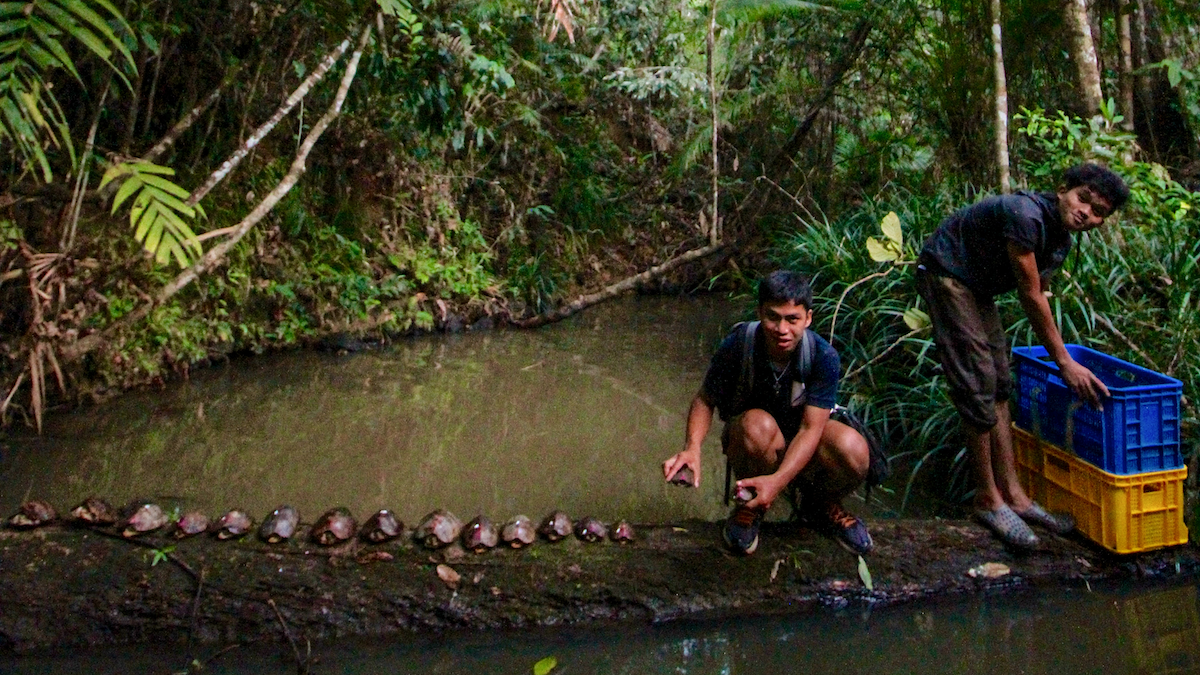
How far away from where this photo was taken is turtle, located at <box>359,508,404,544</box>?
3508 mm

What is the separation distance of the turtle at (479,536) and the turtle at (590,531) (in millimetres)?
301

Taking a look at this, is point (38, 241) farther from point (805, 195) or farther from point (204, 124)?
point (805, 195)

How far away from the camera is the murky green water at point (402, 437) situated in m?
4.83

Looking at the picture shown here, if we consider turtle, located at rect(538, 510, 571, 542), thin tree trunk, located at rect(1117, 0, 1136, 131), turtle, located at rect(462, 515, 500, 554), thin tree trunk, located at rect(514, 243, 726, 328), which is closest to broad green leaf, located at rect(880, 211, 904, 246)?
thin tree trunk, located at rect(1117, 0, 1136, 131)

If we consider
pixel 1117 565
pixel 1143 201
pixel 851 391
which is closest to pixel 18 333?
pixel 851 391

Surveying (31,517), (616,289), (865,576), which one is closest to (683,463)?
(865,576)

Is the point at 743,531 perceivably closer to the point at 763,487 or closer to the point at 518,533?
the point at 763,487

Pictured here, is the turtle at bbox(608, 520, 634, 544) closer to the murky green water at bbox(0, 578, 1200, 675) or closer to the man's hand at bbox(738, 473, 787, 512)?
the murky green water at bbox(0, 578, 1200, 675)

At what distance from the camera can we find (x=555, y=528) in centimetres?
360

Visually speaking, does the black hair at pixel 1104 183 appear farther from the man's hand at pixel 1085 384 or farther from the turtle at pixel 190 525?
the turtle at pixel 190 525

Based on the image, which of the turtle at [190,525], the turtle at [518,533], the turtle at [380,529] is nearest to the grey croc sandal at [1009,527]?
the turtle at [518,533]

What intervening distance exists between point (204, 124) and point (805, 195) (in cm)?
599

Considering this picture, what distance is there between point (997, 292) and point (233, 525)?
3.05 m

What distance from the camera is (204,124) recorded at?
702 cm
